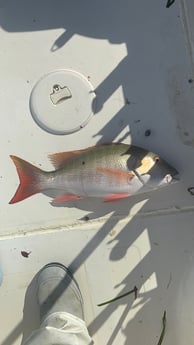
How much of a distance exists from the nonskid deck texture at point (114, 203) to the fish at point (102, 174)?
74 mm

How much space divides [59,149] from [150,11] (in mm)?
709

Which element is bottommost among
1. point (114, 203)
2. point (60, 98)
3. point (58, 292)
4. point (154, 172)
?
point (58, 292)

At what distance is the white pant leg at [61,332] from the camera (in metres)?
2.05

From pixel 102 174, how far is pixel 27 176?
0.31 metres

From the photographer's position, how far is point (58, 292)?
2305 millimetres

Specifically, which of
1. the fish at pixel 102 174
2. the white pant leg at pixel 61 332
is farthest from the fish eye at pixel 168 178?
the white pant leg at pixel 61 332

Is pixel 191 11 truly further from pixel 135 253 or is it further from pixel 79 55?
pixel 135 253

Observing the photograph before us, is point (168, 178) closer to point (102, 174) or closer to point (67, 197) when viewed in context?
point (102, 174)

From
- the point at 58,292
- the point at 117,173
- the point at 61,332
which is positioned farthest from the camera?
the point at 58,292

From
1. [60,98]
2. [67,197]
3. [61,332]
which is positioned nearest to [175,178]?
[67,197]

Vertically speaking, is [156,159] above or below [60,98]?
below

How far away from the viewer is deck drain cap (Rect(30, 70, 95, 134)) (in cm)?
234

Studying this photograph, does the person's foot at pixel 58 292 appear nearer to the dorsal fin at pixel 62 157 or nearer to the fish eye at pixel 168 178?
the dorsal fin at pixel 62 157

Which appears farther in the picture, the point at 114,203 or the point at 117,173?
the point at 114,203
